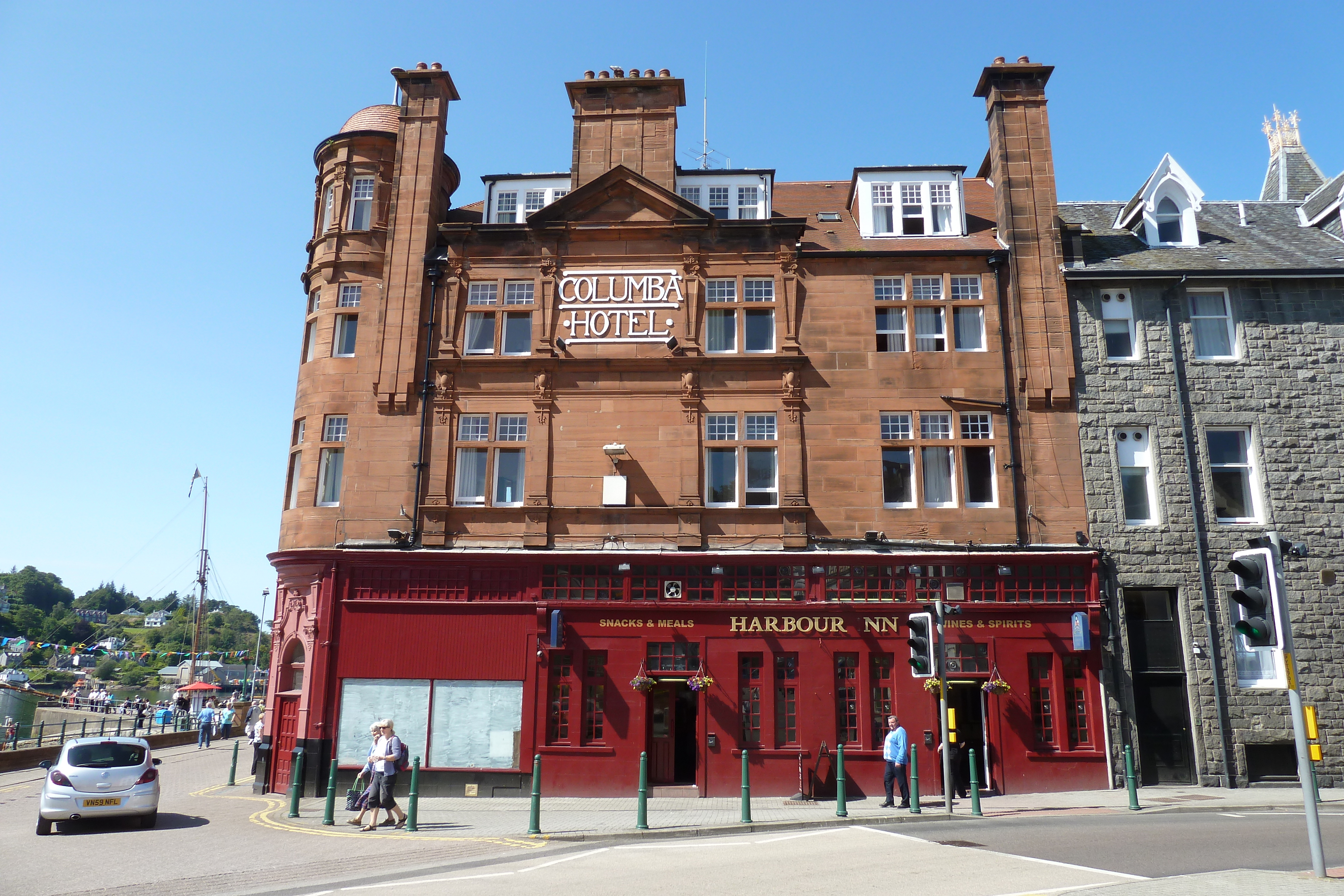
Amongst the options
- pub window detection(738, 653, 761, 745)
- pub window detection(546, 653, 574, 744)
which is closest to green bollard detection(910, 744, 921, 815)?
pub window detection(738, 653, 761, 745)

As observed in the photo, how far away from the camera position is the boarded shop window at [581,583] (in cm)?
2055

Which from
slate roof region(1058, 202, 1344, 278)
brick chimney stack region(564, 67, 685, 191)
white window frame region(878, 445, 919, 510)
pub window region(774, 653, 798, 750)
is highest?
brick chimney stack region(564, 67, 685, 191)

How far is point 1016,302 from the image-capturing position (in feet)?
71.9

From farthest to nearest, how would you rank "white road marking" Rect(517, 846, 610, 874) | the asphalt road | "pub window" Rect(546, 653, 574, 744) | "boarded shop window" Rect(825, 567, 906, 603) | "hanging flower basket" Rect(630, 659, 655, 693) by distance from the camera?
"boarded shop window" Rect(825, 567, 906, 603)
"pub window" Rect(546, 653, 574, 744)
"hanging flower basket" Rect(630, 659, 655, 693)
"white road marking" Rect(517, 846, 610, 874)
the asphalt road

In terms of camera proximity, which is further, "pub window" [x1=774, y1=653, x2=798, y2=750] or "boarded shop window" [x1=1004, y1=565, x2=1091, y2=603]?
"boarded shop window" [x1=1004, y1=565, x2=1091, y2=603]

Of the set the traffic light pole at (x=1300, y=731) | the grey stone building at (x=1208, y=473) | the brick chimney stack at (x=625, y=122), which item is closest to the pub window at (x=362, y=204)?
the brick chimney stack at (x=625, y=122)

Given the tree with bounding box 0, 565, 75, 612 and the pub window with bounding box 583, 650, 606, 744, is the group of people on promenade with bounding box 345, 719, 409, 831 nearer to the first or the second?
the pub window with bounding box 583, 650, 606, 744

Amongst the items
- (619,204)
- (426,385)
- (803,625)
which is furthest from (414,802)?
(619,204)

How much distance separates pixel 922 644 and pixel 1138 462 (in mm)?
8897

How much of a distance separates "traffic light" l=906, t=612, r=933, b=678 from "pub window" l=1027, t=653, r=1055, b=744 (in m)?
5.14

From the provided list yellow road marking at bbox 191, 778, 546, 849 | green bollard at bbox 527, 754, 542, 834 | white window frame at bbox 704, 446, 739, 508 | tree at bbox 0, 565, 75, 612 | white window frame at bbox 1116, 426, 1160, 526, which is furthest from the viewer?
tree at bbox 0, 565, 75, 612

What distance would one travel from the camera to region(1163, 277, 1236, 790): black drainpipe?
19.5m

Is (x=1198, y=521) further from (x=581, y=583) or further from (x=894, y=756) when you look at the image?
(x=581, y=583)

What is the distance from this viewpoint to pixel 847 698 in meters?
20.0
